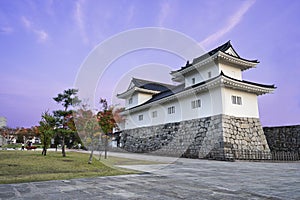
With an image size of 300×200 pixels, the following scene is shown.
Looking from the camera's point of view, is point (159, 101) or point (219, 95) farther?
point (159, 101)

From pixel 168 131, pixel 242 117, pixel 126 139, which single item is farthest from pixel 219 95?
pixel 126 139

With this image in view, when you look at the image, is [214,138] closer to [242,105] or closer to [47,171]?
[242,105]

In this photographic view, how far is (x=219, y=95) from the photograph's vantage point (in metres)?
14.1

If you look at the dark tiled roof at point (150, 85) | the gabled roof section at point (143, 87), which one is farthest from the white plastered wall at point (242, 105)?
the dark tiled roof at point (150, 85)

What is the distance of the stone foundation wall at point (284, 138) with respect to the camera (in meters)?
15.3

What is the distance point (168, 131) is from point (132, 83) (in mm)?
9854

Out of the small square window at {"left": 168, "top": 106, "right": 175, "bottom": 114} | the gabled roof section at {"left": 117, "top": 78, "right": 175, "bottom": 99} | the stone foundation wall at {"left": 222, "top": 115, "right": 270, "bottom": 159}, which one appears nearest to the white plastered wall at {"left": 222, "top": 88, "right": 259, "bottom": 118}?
the stone foundation wall at {"left": 222, "top": 115, "right": 270, "bottom": 159}

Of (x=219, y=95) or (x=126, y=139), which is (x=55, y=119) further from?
(x=126, y=139)

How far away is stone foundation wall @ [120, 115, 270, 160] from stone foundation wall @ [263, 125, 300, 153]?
2.19 m

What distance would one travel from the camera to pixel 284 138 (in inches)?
634

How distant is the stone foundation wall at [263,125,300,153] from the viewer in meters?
15.3

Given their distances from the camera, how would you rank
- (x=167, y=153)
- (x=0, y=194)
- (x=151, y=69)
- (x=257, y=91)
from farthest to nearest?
(x=167, y=153)
(x=151, y=69)
(x=257, y=91)
(x=0, y=194)

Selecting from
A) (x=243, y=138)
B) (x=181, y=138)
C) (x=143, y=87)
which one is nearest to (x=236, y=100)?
(x=243, y=138)

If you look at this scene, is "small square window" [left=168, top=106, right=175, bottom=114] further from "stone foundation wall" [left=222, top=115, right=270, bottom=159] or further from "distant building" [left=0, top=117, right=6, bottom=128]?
"distant building" [left=0, top=117, right=6, bottom=128]
